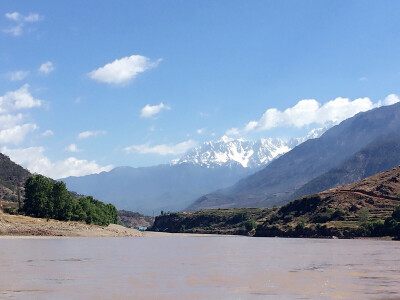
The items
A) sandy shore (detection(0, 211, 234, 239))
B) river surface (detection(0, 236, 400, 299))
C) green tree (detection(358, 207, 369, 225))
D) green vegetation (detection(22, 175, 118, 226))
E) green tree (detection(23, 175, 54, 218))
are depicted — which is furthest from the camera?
green tree (detection(358, 207, 369, 225))

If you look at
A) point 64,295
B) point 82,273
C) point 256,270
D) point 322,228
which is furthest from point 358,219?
point 64,295

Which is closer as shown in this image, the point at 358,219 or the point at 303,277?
the point at 303,277

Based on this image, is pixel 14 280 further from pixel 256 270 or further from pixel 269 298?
pixel 256 270

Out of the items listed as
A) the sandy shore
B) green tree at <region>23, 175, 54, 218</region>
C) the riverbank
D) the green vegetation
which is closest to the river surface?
the sandy shore

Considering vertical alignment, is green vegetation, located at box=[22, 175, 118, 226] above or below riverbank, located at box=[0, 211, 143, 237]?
above

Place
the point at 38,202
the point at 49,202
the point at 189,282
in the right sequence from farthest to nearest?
the point at 49,202 < the point at 38,202 < the point at 189,282

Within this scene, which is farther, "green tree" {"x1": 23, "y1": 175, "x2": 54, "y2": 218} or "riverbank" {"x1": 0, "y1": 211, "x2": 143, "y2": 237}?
"green tree" {"x1": 23, "y1": 175, "x2": 54, "y2": 218}

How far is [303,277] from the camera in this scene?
45125 mm

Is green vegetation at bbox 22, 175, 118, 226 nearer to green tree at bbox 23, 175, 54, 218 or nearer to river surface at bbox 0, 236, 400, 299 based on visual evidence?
green tree at bbox 23, 175, 54, 218

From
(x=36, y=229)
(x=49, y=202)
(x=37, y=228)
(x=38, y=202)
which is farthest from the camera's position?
(x=49, y=202)

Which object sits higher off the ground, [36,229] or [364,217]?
[364,217]

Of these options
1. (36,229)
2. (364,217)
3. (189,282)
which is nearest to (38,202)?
(36,229)

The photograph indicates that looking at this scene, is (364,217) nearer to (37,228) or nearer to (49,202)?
(49,202)

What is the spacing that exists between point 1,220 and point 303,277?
112844 mm
